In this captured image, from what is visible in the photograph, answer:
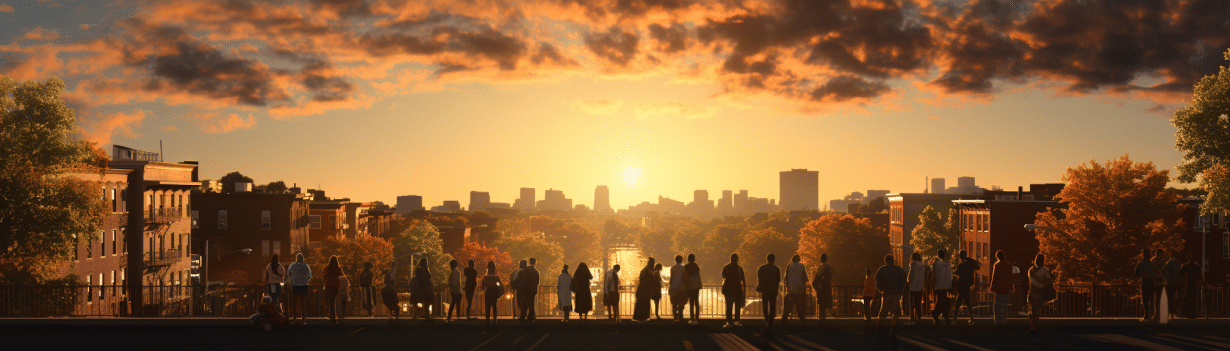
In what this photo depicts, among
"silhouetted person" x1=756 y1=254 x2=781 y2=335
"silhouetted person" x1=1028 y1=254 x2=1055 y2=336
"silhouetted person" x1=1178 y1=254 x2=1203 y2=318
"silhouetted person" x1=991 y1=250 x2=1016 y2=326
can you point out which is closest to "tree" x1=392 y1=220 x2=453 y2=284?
"silhouetted person" x1=756 y1=254 x2=781 y2=335

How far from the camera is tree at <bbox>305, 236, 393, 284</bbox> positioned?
87188mm

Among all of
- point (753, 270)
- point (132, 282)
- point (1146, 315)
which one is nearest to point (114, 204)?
point (132, 282)

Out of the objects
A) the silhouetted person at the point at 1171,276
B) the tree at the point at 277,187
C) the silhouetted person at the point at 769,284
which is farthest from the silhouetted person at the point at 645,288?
the tree at the point at 277,187

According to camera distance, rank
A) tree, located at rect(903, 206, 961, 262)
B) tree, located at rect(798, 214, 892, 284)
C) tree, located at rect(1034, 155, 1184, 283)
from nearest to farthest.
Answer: tree, located at rect(1034, 155, 1184, 283)
tree, located at rect(903, 206, 961, 262)
tree, located at rect(798, 214, 892, 284)

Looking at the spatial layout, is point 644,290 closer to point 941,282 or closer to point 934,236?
point 941,282

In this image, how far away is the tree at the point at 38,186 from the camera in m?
40.9

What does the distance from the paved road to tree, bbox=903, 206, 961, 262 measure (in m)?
64.7

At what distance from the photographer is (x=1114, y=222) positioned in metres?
56.4

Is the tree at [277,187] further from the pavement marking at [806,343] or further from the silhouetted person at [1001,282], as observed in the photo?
the silhouetted person at [1001,282]

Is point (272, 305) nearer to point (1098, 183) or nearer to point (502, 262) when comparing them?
point (1098, 183)

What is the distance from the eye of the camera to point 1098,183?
57.2 metres

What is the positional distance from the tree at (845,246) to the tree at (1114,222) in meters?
39.5

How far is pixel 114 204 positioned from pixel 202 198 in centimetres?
2445

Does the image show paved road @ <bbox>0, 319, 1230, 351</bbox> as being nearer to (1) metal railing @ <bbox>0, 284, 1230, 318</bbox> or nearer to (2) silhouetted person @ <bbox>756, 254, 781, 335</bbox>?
(2) silhouetted person @ <bbox>756, 254, 781, 335</bbox>
